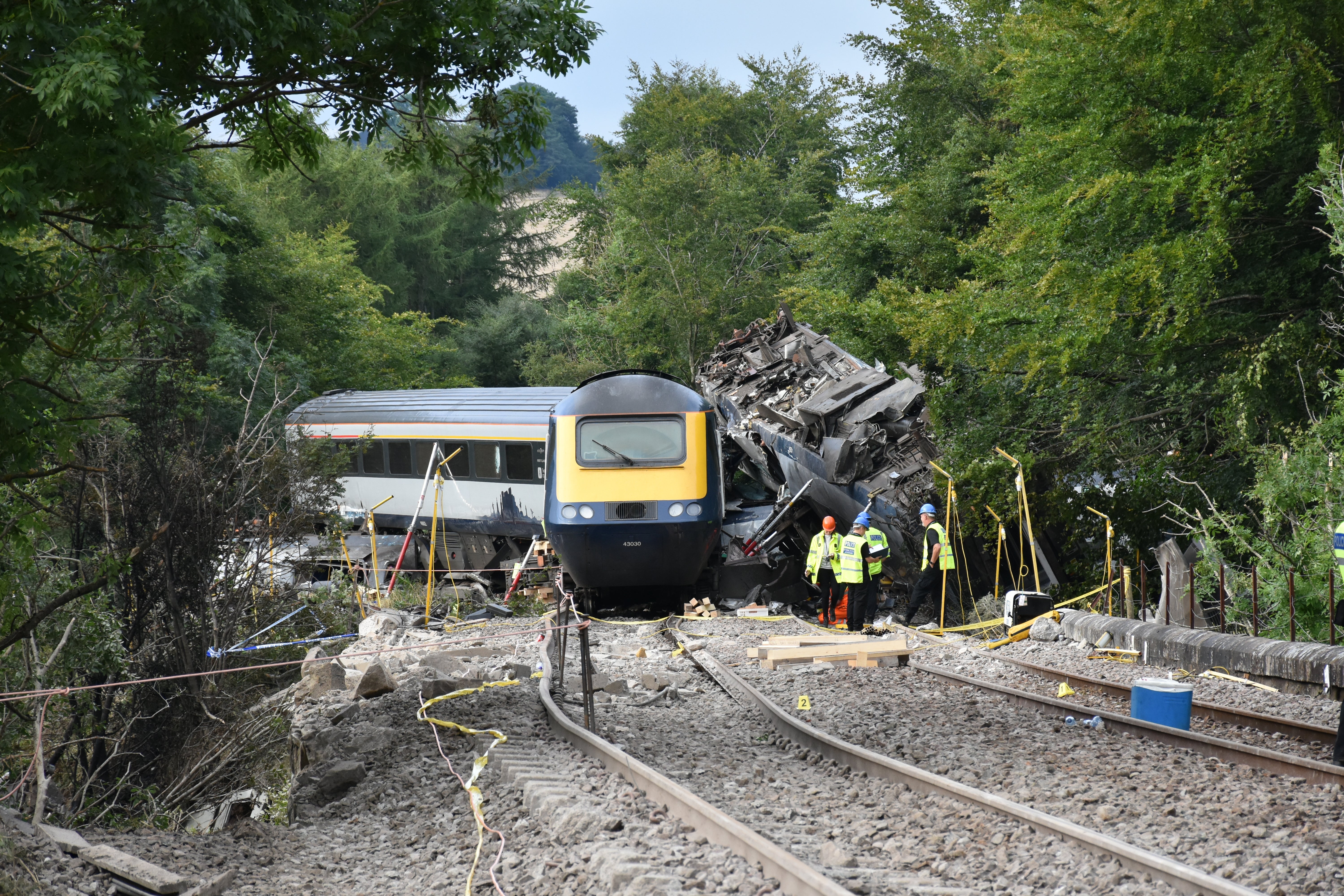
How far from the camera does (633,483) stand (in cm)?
1330

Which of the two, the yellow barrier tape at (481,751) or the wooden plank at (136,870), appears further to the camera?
the yellow barrier tape at (481,751)

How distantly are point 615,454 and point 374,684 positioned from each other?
496cm

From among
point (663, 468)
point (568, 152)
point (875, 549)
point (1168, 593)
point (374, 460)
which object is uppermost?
point (568, 152)

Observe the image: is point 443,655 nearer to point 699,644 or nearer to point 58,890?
point 699,644

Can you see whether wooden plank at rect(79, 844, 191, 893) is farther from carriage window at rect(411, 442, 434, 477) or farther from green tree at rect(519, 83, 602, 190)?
green tree at rect(519, 83, 602, 190)

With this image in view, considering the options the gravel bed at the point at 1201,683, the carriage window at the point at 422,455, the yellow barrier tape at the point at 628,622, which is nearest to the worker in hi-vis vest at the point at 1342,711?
the gravel bed at the point at 1201,683

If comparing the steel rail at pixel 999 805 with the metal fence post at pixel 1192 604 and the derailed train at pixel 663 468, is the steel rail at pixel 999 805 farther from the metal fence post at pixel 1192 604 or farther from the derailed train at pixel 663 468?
the metal fence post at pixel 1192 604

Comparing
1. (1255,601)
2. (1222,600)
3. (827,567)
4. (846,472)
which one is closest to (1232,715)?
(1255,601)

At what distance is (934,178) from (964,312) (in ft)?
52.1

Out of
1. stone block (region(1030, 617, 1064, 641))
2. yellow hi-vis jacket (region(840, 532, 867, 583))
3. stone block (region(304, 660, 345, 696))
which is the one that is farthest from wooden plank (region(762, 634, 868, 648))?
stone block (region(304, 660, 345, 696))

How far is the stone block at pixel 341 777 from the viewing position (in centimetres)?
709

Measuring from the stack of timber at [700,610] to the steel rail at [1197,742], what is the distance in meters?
5.44

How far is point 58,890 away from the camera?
4.92 meters

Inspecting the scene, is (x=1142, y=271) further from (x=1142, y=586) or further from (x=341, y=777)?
(x=341, y=777)
